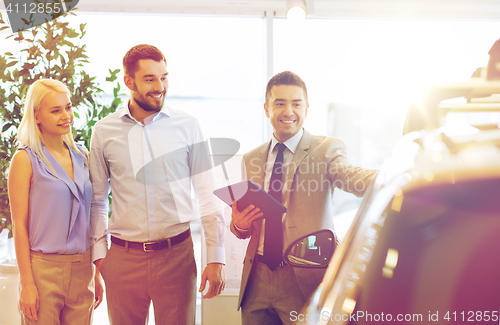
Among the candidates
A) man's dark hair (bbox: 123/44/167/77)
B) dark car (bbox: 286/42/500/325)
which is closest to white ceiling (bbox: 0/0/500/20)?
man's dark hair (bbox: 123/44/167/77)

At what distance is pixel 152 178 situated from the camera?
153cm

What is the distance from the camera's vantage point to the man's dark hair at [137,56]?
1.54m

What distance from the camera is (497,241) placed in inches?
19.9

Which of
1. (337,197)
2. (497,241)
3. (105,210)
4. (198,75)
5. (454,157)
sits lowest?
(337,197)

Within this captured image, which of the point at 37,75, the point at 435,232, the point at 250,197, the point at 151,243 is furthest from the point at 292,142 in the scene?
the point at 37,75

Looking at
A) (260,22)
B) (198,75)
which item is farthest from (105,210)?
(260,22)

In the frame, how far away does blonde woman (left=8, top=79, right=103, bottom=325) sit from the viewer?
151cm

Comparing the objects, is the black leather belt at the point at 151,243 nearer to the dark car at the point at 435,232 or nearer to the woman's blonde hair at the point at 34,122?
the woman's blonde hair at the point at 34,122

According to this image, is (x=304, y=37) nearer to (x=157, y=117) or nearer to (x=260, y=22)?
(x=260, y=22)

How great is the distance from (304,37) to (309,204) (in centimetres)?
235

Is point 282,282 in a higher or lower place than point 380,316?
lower

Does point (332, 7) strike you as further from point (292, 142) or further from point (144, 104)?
point (144, 104)

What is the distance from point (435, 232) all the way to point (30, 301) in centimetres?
165

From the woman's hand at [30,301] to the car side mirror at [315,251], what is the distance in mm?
1146
